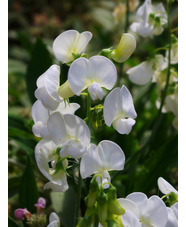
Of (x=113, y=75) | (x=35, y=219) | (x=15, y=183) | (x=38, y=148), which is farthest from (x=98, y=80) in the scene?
(x=15, y=183)

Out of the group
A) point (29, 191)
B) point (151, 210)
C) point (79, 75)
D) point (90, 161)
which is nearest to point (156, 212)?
point (151, 210)

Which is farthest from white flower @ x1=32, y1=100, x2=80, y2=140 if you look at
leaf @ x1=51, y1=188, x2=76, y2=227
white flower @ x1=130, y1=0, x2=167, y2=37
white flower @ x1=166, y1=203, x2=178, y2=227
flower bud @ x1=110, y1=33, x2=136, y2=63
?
white flower @ x1=130, y1=0, x2=167, y2=37

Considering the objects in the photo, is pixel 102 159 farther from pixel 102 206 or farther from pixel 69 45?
pixel 69 45

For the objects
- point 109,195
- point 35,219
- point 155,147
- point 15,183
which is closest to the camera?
point 109,195

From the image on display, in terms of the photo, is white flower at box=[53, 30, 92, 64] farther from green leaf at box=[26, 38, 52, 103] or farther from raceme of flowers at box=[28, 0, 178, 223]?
green leaf at box=[26, 38, 52, 103]

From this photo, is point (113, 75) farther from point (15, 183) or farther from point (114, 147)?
point (15, 183)

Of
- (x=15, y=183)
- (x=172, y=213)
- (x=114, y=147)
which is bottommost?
(x=15, y=183)

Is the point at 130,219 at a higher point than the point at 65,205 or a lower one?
higher
